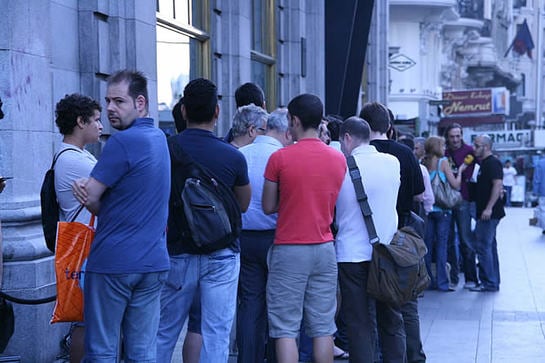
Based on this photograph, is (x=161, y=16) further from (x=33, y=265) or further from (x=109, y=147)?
(x=109, y=147)

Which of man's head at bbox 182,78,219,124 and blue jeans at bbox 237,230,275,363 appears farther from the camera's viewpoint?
blue jeans at bbox 237,230,275,363

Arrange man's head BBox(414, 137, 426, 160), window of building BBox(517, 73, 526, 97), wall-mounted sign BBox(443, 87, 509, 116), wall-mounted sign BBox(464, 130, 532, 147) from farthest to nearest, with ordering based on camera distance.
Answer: window of building BBox(517, 73, 526, 97), wall-mounted sign BBox(443, 87, 509, 116), wall-mounted sign BBox(464, 130, 532, 147), man's head BBox(414, 137, 426, 160)

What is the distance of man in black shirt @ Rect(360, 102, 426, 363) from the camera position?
24.9 feet

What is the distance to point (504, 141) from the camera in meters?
41.2

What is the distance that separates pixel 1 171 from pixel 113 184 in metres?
2.33

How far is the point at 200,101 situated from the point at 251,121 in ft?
3.74

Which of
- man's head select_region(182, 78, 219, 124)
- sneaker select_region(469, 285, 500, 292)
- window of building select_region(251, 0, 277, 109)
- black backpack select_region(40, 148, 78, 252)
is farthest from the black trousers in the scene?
window of building select_region(251, 0, 277, 109)

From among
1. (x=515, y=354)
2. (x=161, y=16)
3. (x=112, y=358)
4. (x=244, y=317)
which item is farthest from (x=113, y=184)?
(x=161, y=16)

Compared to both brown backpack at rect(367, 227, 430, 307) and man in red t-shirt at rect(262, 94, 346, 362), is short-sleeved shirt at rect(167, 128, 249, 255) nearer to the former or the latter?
man in red t-shirt at rect(262, 94, 346, 362)

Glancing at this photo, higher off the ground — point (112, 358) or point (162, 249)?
point (162, 249)

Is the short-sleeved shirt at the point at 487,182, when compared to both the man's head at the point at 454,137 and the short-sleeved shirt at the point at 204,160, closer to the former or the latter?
the man's head at the point at 454,137

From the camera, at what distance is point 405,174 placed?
26.1ft

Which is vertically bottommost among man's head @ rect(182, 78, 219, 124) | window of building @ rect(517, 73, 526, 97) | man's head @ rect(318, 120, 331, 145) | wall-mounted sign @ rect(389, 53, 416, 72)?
man's head @ rect(318, 120, 331, 145)

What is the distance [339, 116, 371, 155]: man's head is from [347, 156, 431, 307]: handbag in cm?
23
